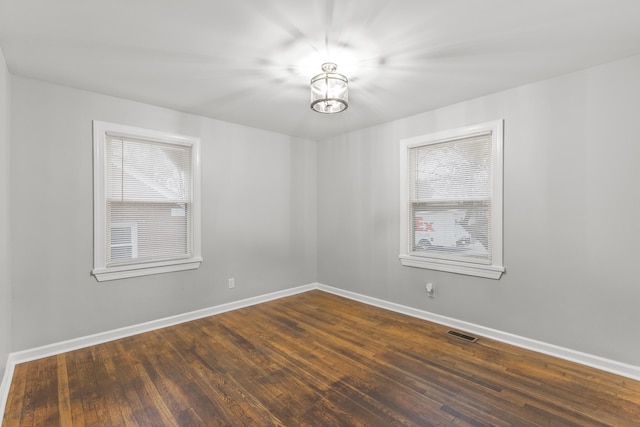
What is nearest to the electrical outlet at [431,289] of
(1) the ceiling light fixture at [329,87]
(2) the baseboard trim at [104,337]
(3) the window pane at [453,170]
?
(3) the window pane at [453,170]

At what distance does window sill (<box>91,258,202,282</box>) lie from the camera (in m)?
3.03

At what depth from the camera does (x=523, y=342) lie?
2879 millimetres

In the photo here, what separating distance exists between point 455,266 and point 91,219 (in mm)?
3809

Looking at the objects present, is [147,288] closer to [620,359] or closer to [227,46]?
[227,46]

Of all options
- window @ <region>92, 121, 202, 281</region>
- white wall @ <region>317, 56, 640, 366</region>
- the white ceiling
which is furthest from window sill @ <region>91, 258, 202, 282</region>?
white wall @ <region>317, 56, 640, 366</region>

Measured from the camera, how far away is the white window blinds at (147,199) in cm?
314

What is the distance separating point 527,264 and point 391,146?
202cm

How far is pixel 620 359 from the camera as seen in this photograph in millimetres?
2404

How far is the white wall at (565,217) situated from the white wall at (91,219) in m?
2.11

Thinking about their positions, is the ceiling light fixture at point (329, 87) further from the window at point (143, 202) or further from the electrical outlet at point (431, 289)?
the electrical outlet at point (431, 289)

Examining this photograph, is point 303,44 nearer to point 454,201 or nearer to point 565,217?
point 454,201

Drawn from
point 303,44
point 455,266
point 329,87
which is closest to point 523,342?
point 455,266

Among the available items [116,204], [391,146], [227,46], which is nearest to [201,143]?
[116,204]

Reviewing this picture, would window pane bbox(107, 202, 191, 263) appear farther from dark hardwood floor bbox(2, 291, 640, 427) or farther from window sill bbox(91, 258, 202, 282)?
dark hardwood floor bbox(2, 291, 640, 427)
